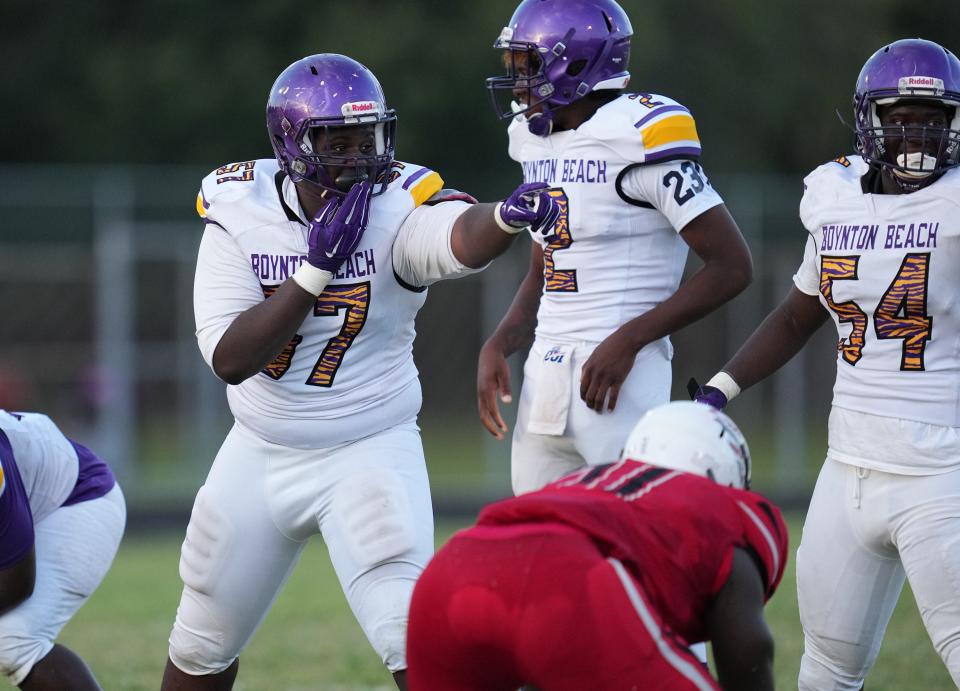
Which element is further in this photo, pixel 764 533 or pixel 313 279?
pixel 313 279

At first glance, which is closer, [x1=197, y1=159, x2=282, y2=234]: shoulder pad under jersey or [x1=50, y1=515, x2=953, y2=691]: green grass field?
[x1=197, y1=159, x2=282, y2=234]: shoulder pad under jersey

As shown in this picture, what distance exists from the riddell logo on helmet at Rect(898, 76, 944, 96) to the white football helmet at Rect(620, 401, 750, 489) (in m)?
1.26

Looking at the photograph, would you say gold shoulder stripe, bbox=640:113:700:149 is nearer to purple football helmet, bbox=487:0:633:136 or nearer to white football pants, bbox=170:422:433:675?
purple football helmet, bbox=487:0:633:136

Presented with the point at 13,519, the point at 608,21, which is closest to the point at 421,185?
the point at 608,21

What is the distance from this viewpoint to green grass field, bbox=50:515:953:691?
5930 millimetres

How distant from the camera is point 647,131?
423 cm

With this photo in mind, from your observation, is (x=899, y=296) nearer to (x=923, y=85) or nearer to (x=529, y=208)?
(x=923, y=85)

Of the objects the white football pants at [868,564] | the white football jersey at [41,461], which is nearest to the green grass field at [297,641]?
the white football jersey at [41,461]

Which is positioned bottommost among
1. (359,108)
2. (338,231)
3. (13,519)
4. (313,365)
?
(13,519)

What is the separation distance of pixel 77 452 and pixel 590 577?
2.26 meters

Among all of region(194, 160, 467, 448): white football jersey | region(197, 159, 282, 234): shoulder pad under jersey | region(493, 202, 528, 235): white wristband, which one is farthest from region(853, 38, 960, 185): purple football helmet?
region(197, 159, 282, 234): shoulder pad under jersey

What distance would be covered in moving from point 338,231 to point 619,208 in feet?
2.87

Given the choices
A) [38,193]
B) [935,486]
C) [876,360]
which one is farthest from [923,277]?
[38,193]

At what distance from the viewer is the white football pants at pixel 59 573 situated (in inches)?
166
